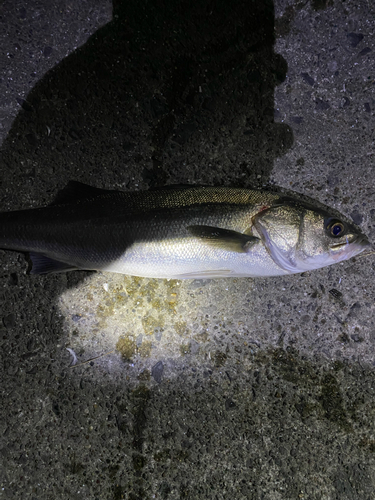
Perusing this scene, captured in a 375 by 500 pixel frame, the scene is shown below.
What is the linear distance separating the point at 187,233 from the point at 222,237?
289mm

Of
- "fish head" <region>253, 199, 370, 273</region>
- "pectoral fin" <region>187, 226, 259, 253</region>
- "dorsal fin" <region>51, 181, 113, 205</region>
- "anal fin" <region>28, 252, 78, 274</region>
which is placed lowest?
"anal fin" <region>28, 252, 78, 274</region>

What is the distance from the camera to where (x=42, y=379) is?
117 inches

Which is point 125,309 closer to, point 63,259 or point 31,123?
point 63,259

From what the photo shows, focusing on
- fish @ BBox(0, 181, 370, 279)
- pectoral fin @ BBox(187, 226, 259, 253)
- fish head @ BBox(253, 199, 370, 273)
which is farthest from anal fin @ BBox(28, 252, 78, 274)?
fish head @ BBox(253, 199, 370, 273)

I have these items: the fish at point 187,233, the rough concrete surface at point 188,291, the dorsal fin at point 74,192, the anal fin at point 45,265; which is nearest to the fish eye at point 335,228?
the fish at point 187,233

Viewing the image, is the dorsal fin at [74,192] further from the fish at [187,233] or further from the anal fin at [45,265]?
the anal fin at [45,265]

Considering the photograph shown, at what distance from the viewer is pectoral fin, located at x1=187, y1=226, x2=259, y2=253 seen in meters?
2.52

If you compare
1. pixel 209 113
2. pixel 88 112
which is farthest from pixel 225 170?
pixel 88 112

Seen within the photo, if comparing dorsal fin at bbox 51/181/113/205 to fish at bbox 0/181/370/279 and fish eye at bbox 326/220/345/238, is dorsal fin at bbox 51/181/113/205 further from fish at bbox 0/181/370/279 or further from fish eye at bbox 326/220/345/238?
fish eye at bbox 326/220/345/238

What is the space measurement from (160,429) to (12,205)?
8.49 ft

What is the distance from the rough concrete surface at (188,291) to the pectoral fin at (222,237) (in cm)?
63

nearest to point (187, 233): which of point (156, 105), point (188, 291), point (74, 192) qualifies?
point (188, 291)

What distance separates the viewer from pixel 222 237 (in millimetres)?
2525

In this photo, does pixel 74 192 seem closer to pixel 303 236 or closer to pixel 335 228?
pixel 303 236
